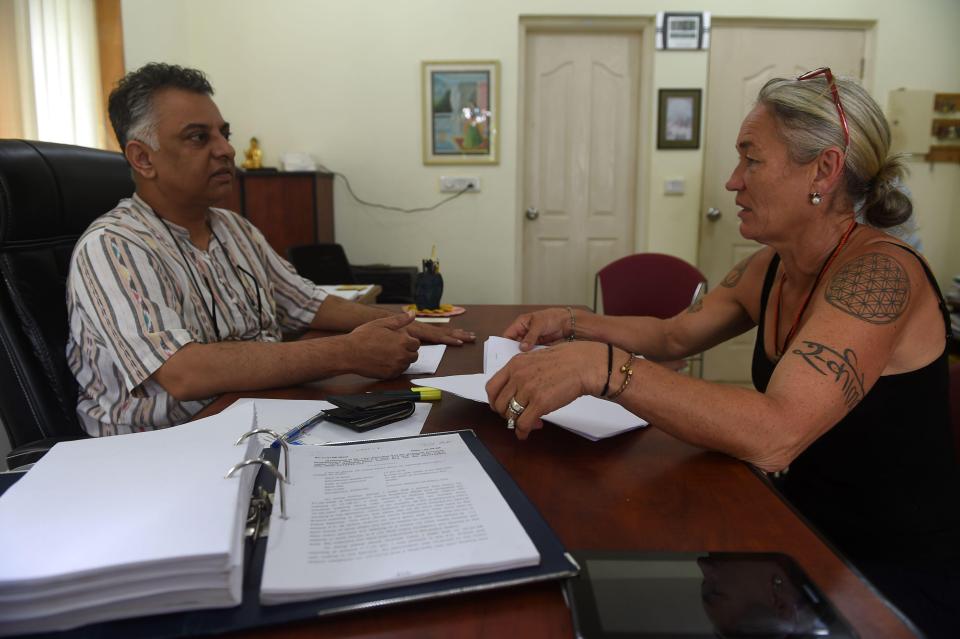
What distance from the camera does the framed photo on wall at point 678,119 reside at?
396 cm

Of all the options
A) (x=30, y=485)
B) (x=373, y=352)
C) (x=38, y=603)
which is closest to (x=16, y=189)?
(x=373, y=352)

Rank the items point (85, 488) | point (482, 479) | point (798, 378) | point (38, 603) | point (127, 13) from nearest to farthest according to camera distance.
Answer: point (38, 603)
point (85, 488)
point (482, 479)
point (798, 378)
point (127, 13)

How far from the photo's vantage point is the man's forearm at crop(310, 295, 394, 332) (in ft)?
5.81

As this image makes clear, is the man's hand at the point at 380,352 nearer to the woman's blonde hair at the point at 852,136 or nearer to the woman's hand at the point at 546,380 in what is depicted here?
the woman's hand at the point at 546,380

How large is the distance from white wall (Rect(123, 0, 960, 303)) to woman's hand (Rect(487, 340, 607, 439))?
10.8ft

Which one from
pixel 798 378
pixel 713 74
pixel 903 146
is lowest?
pixel 798 378

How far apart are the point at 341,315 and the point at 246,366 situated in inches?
24.9

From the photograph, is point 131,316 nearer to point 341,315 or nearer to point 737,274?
point 341,315

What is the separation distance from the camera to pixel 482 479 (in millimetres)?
688

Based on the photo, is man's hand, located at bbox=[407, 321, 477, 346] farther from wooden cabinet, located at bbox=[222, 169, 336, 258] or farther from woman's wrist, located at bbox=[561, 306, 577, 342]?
wooden cabinet, located at bbox=[222, 169, 336, 258]

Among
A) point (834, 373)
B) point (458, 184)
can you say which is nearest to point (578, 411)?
point (834, 373)

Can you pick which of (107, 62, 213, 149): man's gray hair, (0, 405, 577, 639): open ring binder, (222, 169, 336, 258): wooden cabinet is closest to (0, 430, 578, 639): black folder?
(0, 405, 577, 639): open ring binder

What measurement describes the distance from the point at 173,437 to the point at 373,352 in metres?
0.53

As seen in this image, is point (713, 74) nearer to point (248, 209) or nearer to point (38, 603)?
point (248, 209)
